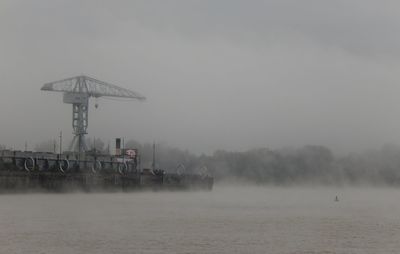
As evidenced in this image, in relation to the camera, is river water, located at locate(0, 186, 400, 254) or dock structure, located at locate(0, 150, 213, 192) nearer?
river water, located at locate(0, 186, 400, 254)

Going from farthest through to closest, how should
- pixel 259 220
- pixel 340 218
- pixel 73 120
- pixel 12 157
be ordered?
pixel 73 120, pixel 12 157, pixel 340 218, pixel 259 220

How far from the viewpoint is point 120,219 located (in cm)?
6638

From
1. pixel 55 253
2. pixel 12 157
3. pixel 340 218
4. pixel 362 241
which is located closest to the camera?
pixel 55 253

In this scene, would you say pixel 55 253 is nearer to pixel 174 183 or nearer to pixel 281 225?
pixel 281 225

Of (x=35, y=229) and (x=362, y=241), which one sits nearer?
(x=362, y=241)

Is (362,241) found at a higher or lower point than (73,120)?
lower

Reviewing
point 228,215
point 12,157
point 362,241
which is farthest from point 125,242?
point 12,157

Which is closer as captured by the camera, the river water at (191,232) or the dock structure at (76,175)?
the river water at (191,232)

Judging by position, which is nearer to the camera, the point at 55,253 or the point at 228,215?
the point at 55,253

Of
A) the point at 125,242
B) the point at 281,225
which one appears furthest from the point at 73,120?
the point at 125,242

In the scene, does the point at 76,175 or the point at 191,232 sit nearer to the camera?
the point at 191,232

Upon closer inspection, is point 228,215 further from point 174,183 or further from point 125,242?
point 174,183

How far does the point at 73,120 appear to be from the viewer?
182 meters

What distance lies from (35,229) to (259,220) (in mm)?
22725
